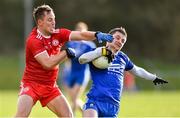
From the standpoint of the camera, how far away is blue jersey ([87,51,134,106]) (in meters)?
10.2

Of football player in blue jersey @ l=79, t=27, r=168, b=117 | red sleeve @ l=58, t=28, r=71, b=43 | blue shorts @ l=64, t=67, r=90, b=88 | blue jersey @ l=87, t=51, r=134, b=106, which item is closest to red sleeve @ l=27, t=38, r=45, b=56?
red sleeve @ l=58, t=28, r=71, b=43

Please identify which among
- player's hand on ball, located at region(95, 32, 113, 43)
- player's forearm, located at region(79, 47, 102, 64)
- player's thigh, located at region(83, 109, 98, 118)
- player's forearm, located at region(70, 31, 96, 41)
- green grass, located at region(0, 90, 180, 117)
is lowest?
green grass, located at region(0, 90, 180, 117)

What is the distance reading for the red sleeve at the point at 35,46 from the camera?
10.4 metres

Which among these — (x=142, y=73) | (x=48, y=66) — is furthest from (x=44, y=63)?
(x=142, y=73)

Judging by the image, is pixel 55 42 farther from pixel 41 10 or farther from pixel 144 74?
pixel 144 74

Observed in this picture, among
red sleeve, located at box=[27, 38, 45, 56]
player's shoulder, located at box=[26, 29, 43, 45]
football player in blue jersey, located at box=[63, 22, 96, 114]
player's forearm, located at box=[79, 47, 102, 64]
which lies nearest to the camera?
player's forearm, located at box=[79, 47, 102, 64]

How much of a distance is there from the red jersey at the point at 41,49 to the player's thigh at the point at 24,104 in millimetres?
317

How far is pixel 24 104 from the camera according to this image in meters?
10.5

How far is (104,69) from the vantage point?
1030 cm

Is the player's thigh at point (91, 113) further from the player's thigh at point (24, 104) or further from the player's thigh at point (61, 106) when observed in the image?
the player's thigh at point (24, 104)

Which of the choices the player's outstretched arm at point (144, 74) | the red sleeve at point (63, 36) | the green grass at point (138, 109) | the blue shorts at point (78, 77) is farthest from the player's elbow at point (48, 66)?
the green grass at point (138, 109)

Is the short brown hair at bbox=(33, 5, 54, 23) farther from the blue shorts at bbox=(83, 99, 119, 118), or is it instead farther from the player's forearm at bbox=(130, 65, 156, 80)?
the player's forearm at bbox=(130, 65, 156, 80)

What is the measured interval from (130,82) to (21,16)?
2052 cm

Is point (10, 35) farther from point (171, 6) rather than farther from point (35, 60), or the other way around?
point (35, 60)
